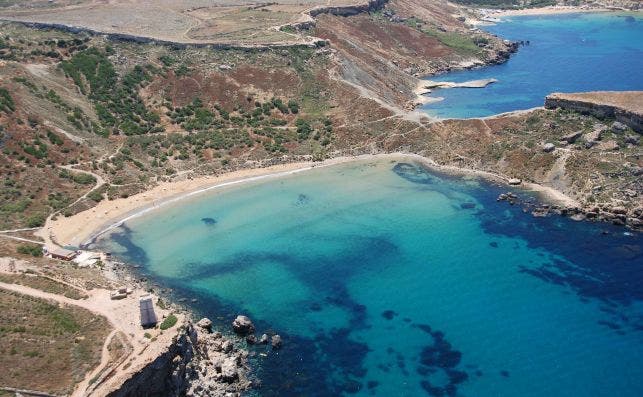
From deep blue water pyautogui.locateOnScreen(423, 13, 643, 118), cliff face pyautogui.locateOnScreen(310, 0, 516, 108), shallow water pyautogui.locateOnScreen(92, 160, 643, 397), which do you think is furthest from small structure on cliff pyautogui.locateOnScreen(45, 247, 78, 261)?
deep blue water pyautogui.locateOnScreen(423, 13, 643, 118)

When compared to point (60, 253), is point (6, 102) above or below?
above

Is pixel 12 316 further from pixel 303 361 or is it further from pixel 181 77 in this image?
pixel 181 77

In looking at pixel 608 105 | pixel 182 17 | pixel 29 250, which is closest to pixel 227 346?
pixel 29 250

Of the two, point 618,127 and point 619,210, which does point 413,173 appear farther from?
point 618,127

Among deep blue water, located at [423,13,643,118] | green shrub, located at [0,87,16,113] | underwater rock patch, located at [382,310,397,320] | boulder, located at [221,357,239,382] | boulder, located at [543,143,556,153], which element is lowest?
underwater rock patch, located at [382,310,397,320]

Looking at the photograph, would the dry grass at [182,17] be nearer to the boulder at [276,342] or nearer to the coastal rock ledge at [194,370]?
the boulder at [276,342]

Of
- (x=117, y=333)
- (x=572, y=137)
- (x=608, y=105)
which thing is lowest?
(x=117, y=333)

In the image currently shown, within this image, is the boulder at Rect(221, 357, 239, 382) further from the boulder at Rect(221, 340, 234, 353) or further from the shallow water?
the shallow water
